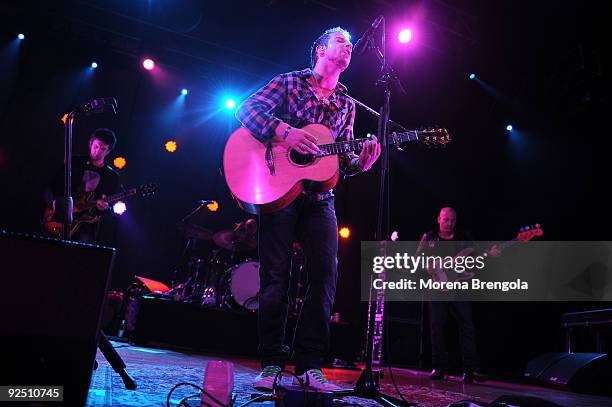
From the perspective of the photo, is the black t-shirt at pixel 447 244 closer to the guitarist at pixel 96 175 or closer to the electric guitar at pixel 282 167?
the electric guitar at pixel 282 167

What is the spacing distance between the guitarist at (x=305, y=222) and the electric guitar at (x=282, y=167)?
0.24 feet

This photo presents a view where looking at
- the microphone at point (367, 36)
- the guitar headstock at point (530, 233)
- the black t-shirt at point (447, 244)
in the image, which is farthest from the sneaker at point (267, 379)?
the guitar headstock at point (530, 233)

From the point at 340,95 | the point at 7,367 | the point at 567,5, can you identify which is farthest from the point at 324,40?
the point at 567,5

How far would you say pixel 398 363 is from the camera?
8.08 metres

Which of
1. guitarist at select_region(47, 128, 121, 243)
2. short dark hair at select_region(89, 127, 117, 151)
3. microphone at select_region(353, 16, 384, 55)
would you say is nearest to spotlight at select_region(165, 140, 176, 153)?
guitarist at select_region(47, 128, 121, 243)

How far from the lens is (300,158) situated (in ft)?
9.95

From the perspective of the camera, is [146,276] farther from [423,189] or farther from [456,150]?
[456,150]

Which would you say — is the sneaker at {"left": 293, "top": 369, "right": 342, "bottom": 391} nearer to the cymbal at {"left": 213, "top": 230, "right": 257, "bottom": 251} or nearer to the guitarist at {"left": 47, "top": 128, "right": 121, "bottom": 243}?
the guitarist at {"left": 47, "top": 128, "right": 121, "bottom": 243}

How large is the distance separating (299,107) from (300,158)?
38cm

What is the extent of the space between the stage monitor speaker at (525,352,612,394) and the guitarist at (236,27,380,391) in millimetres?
3614

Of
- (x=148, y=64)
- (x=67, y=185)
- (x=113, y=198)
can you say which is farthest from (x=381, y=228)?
(x=148, y=64)

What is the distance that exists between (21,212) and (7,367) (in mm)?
8574

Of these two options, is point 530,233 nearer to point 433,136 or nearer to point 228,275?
point 433,136

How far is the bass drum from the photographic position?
7.82m
